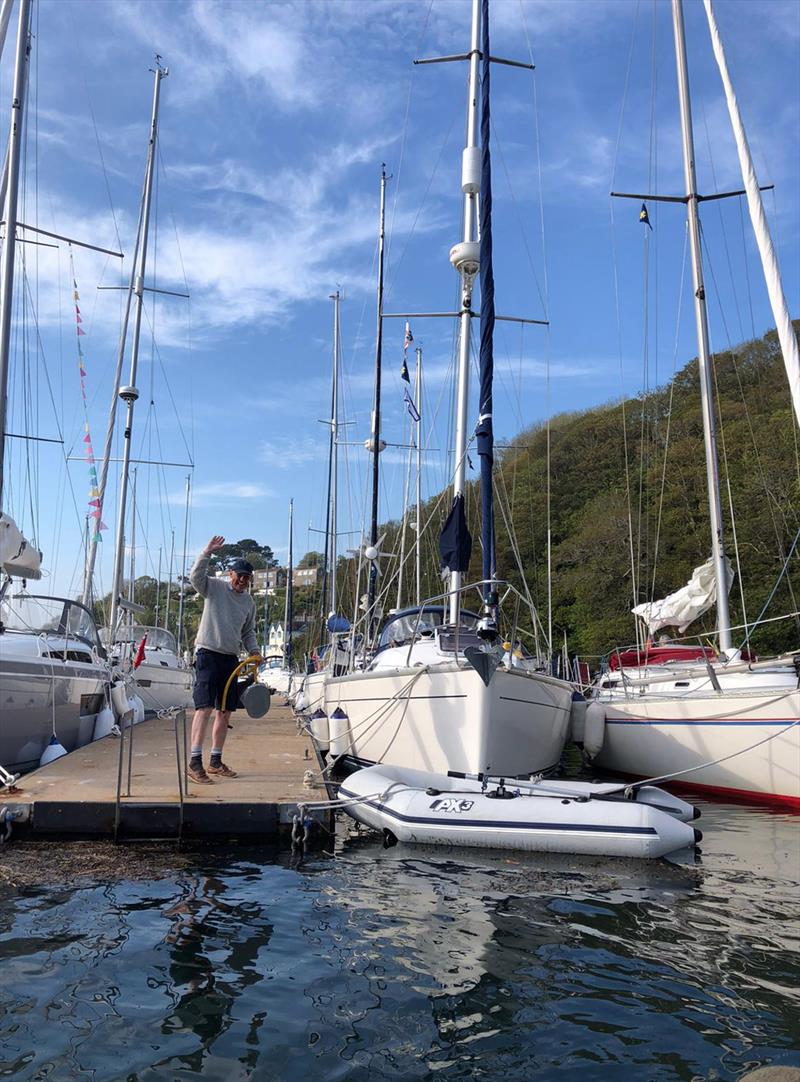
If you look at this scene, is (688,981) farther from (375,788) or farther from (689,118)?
(689,118)

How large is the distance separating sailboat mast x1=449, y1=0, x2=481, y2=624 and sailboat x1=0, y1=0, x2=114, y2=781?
502 centimetres

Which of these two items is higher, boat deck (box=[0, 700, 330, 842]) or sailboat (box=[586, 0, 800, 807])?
sailboat (box=[586, 0, 800, 807])

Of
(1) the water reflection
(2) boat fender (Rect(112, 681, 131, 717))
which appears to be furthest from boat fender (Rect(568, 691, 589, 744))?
(1) the water reflection

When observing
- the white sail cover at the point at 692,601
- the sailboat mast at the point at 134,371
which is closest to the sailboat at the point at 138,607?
the sailboat mast at the point at 134,371

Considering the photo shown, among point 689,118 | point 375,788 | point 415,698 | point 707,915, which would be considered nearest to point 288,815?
point 375,788

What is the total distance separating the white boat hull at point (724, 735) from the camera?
912 cm

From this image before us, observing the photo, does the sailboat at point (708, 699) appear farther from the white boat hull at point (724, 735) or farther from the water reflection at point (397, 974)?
the water reflection at point (397, 974)

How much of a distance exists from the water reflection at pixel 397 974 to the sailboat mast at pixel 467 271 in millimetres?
5218

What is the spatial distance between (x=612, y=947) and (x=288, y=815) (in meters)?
2.91

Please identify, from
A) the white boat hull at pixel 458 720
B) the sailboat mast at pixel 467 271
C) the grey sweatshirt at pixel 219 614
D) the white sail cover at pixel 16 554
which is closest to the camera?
the grey sweatshirt at pixel 219 614

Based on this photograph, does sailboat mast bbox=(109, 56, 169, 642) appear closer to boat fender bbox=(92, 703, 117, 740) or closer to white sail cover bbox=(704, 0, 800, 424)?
boat fender bbox=(92, 703, 117, 740)

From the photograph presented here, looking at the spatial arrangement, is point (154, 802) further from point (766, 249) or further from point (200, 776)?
point (766, 249)

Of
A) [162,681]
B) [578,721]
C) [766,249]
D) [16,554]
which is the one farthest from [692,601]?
[162,681]

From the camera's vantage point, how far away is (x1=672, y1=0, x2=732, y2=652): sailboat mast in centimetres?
1240
